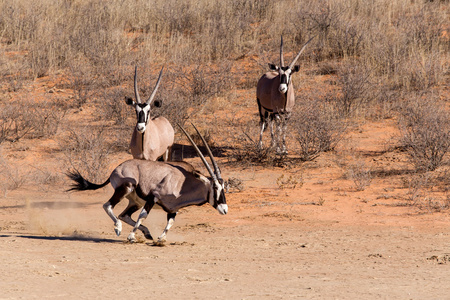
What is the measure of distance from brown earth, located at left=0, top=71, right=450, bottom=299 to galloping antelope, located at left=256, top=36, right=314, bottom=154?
1.00m

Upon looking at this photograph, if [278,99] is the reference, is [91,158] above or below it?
below

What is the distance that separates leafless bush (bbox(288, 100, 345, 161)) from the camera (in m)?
12.6

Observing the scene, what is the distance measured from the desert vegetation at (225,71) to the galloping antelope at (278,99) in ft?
0.87

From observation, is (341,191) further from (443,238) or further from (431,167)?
(443,238)

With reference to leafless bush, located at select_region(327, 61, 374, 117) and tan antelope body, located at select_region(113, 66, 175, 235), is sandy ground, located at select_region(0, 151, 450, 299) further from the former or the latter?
leafless bush, located at select_region(327, 61, 374, 117)

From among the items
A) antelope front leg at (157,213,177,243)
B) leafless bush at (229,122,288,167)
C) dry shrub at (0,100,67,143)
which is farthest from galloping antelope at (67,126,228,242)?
dry shrub at (0,100,67,143)

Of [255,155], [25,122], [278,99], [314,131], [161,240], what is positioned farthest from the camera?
[25,122]

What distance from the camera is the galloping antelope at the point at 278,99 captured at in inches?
507

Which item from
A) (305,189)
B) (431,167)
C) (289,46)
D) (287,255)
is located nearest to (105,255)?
(287,255)

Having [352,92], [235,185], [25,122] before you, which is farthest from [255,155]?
[25,122]

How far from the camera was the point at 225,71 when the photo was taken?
1712 centimetres

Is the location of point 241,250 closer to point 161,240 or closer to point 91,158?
point 161,240

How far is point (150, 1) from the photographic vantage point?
2305cm

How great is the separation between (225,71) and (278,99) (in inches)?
160
